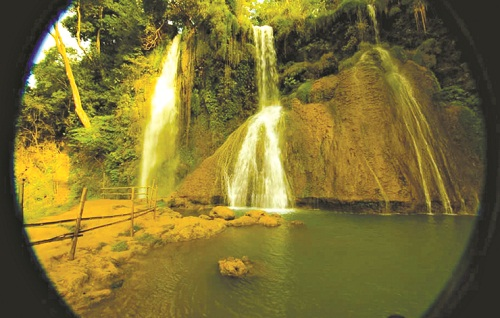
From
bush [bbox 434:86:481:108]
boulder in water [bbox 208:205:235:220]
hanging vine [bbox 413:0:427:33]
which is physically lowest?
boulder in water [bbox 208:205:235:220]

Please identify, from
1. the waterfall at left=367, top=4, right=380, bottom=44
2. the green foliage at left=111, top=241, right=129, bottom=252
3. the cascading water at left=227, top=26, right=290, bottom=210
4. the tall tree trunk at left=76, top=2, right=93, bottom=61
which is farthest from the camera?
the tall tree trunk at left=76, top=2, right=93, bottom=61

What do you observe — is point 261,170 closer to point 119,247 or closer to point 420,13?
point 119,247

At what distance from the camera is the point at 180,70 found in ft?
59.4

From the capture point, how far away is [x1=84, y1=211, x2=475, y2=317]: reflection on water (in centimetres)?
356

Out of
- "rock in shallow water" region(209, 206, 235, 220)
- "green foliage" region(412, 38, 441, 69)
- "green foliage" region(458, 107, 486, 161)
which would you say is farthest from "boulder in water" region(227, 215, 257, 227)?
"green foliage" region(412, 38, 441, 69)

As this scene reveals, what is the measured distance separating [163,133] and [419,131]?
52.5 feet

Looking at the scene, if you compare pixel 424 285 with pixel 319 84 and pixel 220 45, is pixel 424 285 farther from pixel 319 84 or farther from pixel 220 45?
pixel 220 45

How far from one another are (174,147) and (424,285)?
51.8 ft

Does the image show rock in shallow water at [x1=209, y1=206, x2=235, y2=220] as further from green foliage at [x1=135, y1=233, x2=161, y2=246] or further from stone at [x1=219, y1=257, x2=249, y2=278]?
stone at [x1=219, y1=257, x2=249, y2=278]

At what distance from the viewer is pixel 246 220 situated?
8.43 metres

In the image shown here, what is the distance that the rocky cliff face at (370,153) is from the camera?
9211 millimetres

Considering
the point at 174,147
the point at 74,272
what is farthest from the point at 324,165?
the point at 174,147

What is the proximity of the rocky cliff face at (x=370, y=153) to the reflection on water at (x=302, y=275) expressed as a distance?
2.12 metres

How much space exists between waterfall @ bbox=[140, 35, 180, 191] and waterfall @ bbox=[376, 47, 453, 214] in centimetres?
1402
